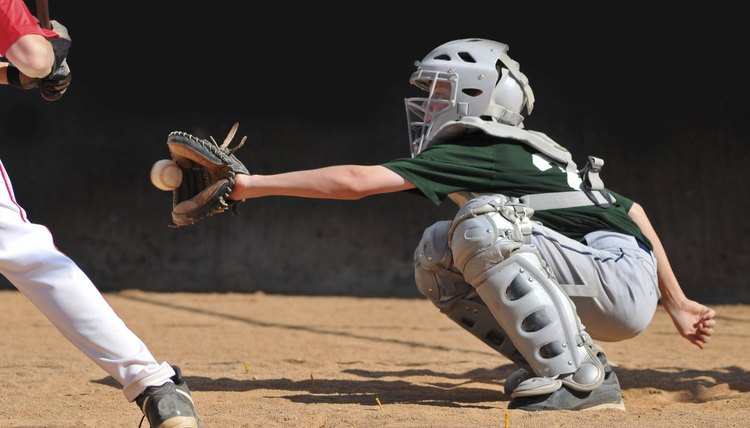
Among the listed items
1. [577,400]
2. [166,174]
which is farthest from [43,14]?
[577,400]

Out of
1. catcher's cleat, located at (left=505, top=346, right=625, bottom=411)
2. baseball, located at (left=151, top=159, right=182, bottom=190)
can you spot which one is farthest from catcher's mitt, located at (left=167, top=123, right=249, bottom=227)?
catcher's cleat, located at (left=505, top=346, right=625, bottom=411)

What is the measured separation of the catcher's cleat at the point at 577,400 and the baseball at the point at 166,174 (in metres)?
1.32

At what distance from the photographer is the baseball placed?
3.28 m

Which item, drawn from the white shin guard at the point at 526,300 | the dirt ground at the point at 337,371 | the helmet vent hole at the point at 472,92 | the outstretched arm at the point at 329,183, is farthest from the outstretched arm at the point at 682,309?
the outstretched arm at the point at 329,183

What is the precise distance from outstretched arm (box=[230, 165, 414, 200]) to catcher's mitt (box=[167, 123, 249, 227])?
0.05 meters

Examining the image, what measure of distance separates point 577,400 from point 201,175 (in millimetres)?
1416

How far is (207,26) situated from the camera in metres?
8.38

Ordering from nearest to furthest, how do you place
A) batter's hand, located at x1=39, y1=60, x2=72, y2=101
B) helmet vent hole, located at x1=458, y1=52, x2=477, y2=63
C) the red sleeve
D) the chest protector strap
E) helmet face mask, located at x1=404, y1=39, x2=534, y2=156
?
the red sleeve, batter's hand, located at x1=39, y1=60, x2=72, y2=101, the chest protector strap, helmet face mask, located at x1=404, y1=39, x2=534, y2=156, helmet vent hole, located at x1=458, y1=52, x2=477, y2=63

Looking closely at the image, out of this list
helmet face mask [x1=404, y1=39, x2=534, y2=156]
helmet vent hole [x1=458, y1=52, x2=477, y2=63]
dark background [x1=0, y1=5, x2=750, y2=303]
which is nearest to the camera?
helmet face mask [x1=404, y1=39, x2=534, y2=156]

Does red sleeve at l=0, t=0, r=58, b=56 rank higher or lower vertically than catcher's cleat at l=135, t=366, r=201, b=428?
higher

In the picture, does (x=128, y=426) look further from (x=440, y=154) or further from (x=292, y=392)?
(x=440, y=154)

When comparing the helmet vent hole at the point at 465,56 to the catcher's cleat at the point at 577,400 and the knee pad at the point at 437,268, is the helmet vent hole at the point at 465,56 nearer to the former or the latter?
the knee pad at the point at 437,268

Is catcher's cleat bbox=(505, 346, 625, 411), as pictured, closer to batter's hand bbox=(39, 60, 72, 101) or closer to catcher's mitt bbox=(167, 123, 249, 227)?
catcher's mitt bbox=(167, 123, 249, 227)

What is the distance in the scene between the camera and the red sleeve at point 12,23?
2.60 metres
